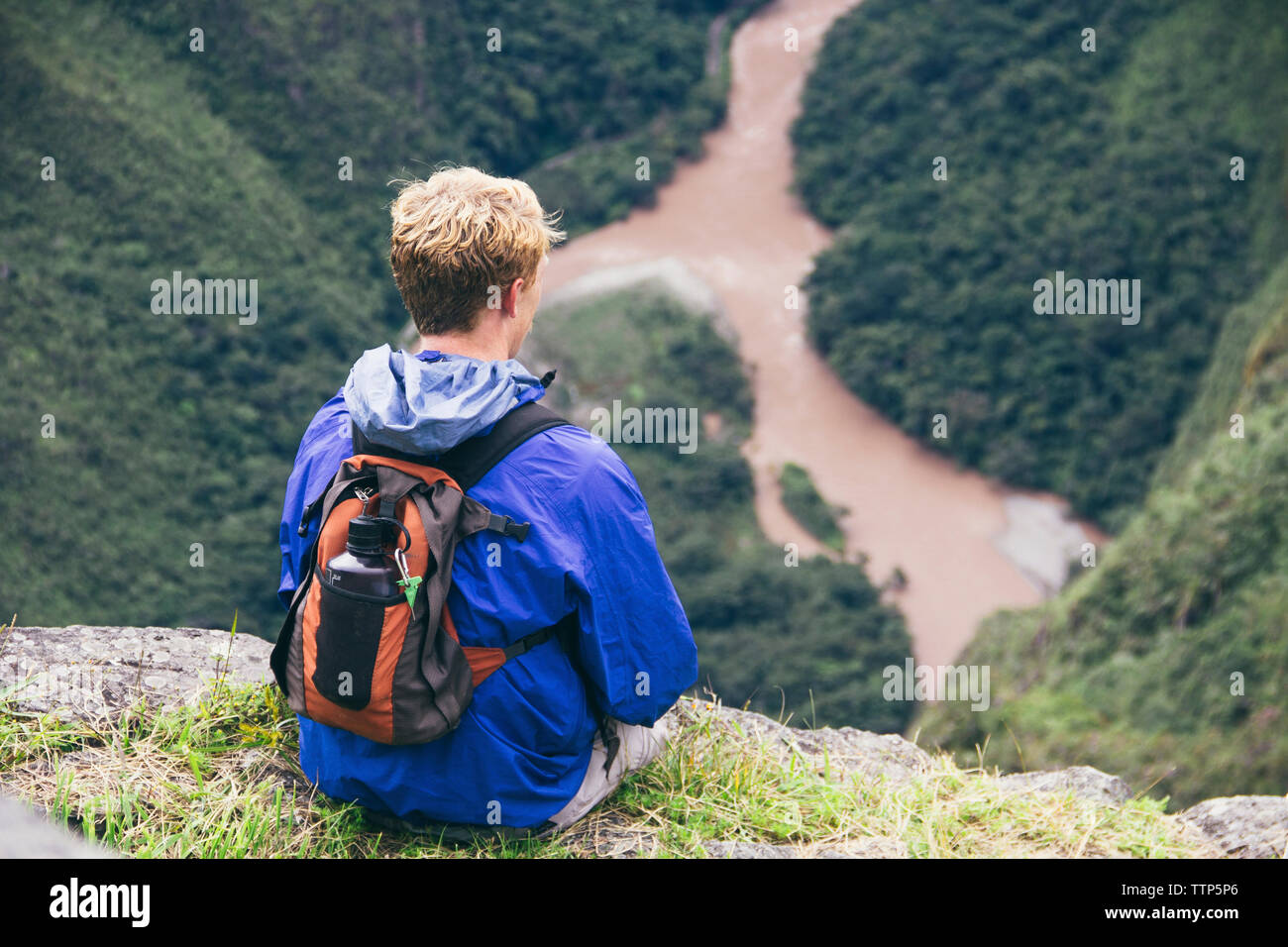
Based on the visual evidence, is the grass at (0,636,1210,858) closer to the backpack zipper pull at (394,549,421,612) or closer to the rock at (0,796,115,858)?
the rock at (0,796,115,858)

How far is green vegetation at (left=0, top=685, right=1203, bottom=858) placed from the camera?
2465 mm

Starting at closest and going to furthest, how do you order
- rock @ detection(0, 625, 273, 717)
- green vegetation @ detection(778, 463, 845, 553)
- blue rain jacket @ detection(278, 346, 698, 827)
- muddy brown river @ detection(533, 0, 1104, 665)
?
blue rain jacket @ detection(278, 346, 698, 827)
rock @ detection(0, 625, 273, 717)
muddy brown river @ detection(533, 0, 1104, 665)
green vegetation @ detection(778, 463, 845, 553)

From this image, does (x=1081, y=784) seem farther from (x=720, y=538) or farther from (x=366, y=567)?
(x=720, y=538)

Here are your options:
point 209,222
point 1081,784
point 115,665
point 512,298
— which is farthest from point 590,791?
point 209,222

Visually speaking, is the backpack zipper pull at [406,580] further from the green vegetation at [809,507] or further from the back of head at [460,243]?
the green vegetation at [809,507]

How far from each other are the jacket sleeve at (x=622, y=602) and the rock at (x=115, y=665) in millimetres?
1263

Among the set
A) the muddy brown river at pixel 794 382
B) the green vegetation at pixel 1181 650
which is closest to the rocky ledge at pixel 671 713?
the green vegetation at pixel 1181 650

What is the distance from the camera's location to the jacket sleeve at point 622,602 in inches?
91.0

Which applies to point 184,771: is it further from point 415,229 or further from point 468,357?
point 415,229

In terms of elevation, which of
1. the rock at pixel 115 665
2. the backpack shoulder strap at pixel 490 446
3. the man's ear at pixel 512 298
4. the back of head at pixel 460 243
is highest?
the back of head at pixel 460 243

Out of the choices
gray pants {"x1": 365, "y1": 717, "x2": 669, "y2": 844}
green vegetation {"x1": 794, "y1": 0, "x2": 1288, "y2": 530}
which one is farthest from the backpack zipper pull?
green vegetation {"x1": 794, "y1": 0, "x2": 1288, "y2": 530}

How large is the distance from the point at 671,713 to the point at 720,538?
1010 inches

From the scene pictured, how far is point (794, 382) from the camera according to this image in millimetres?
31375

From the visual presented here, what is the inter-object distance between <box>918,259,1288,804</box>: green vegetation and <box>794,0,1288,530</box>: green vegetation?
9.52 m
